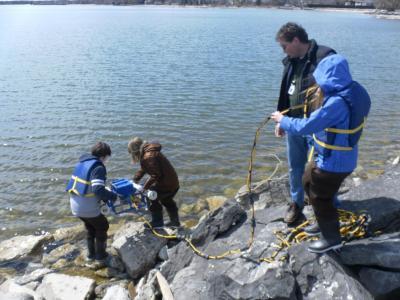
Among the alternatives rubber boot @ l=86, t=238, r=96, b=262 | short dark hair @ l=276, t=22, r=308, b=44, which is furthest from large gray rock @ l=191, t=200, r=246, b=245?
short dark hair @ l=276, t=22, r=308, b=44

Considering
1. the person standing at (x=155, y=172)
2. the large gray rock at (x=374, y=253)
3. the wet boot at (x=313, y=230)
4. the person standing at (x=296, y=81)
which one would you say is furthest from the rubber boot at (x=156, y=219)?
the large gray rock at (x=374, y=253)

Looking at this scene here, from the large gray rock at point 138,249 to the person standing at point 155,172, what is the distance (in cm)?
47

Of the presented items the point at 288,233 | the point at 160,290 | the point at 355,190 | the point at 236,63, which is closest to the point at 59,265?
the point at 160,290

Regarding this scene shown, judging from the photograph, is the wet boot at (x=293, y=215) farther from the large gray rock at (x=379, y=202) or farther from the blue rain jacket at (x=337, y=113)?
the blue rain jacket at (x=337, y=113)

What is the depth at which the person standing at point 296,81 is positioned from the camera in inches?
207

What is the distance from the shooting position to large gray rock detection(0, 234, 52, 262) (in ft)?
26.9

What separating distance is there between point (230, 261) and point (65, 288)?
107 inches

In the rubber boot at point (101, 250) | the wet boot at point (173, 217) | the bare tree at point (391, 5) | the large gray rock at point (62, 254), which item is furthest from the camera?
the bare tree at point (391, 5)

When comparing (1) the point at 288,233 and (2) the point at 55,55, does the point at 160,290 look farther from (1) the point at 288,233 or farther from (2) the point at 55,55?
(2) the point at 55,55

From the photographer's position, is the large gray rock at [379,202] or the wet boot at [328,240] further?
the large gray rock at [379,202]

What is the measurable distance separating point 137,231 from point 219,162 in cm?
543

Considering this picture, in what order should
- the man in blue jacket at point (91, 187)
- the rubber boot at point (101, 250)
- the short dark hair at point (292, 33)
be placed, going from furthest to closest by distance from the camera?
the rubber boot at point (101, 250) < the man in blue jacket at point (91, 187) < the short dark hair at point (292, 33)

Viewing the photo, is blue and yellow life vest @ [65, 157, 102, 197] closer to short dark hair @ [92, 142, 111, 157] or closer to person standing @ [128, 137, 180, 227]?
short dark hair @ [92, 142, 111, 157]

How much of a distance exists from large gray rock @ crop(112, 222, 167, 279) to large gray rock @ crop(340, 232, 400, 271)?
3.17 metres
